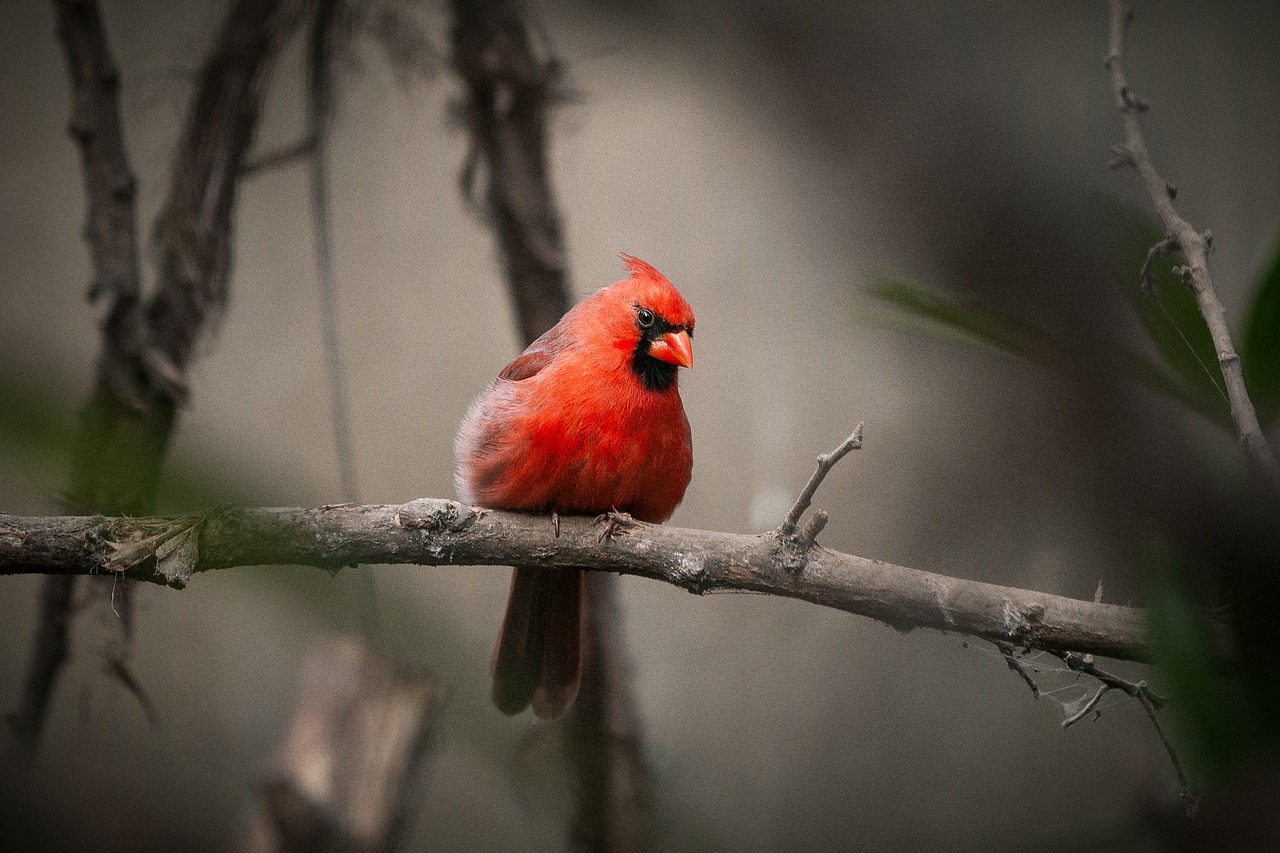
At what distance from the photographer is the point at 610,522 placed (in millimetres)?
1758

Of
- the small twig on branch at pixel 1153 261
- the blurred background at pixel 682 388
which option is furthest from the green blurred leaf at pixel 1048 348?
the blurred background at pixel 682 388

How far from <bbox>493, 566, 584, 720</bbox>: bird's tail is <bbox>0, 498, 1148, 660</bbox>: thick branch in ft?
1.63

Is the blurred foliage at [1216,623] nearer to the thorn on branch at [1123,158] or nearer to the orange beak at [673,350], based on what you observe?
the thorn on branch at [1123,158]

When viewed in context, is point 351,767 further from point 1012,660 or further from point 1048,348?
point 1048,348

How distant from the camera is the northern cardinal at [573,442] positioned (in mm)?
1956

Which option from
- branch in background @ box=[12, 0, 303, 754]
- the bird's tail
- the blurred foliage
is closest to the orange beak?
the bird's tail

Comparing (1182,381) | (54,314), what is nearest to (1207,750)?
(1182,381)

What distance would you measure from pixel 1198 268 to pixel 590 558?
1052mm

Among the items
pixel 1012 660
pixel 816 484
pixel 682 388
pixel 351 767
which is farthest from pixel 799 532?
pixel 682 388

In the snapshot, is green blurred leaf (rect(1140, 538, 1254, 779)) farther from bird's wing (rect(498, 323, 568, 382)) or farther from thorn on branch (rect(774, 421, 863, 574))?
bird's wing (rect(498, 323, 568, 382))

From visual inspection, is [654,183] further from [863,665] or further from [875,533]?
[863,665]

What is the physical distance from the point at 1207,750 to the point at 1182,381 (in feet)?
1.99

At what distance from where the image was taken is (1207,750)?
524 millimetres

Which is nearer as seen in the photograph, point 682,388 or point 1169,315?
point 1169,315
